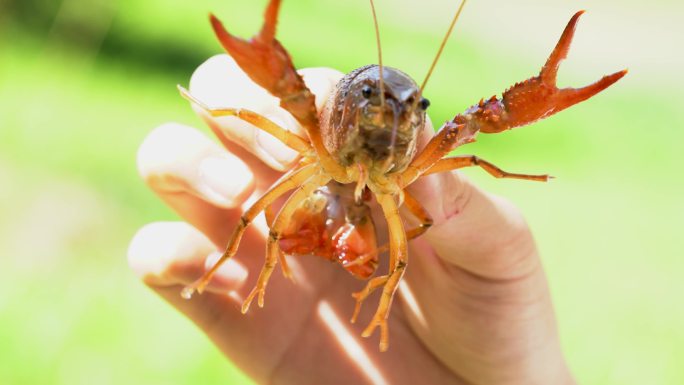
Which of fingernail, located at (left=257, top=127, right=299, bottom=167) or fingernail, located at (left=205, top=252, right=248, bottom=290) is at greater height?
fingernail, located at (left=257, top=127, right=299, bottom=167)

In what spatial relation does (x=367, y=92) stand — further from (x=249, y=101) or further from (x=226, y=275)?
(x=226, y=275)

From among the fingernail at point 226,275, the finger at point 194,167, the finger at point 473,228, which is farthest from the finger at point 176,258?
the finger at point 473,228

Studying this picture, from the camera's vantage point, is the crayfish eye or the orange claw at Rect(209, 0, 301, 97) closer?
the orange claw at Rect(209, 0, 301, 97)

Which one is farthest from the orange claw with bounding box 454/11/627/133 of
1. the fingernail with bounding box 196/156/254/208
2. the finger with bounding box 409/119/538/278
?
the fingernail with bounding box 196/156/254/208

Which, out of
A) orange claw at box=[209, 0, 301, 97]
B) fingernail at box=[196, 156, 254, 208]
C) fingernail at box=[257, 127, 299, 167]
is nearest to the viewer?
orange claw at box=[209, 0, 301, 97]

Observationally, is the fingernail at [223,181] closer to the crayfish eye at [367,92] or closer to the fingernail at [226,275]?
the fingernail at [226,275]

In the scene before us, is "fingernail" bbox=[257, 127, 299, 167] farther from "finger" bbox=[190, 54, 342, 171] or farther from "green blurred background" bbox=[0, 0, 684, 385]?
"green blurred background" bbox=[0, 0, 684, 385]

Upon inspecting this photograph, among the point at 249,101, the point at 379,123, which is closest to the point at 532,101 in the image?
the point at 379,123
